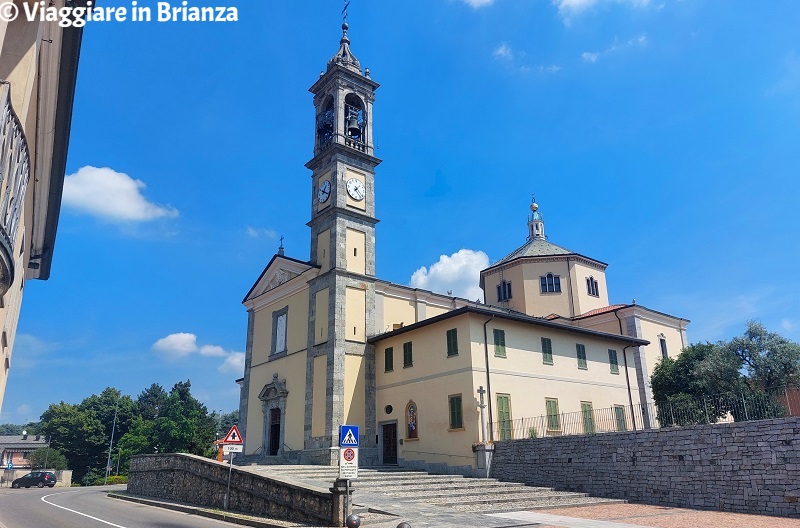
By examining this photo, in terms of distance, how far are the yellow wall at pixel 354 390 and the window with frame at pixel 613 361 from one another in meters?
13.0

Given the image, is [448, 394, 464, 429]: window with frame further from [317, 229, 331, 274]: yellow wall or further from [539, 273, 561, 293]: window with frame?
[539, 273, 561, 293]: window with frame

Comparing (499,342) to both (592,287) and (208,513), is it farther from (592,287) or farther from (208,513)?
(592,287)

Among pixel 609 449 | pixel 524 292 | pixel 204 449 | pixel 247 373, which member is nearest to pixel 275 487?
pixel 609 449

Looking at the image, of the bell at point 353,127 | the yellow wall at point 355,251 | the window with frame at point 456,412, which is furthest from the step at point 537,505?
the bell at point 353,127

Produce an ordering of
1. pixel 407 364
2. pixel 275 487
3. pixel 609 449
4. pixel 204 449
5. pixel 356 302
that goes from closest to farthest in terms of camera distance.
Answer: pixel 275 487 → pixel 609 449 → pixel 407 364 → pixel 356 302 → pixel 204 449

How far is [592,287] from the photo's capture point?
4022 cm

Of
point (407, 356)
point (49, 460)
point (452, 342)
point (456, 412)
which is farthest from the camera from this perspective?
point (49, 460)

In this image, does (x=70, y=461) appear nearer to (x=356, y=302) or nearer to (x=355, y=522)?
(x=356, y=302)

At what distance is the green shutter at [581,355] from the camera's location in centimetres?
2711

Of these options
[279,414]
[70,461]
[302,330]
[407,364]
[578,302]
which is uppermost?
[578,302]

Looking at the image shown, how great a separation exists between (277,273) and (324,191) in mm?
6378

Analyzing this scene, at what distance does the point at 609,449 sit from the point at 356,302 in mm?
14094

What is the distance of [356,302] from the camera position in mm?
28047

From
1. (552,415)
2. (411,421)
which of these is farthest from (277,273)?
(552,415)
